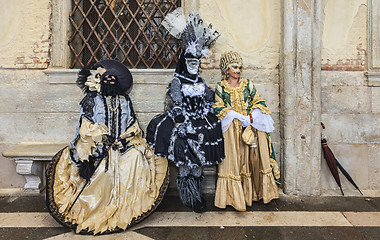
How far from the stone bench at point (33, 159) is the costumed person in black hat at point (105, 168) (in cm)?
65

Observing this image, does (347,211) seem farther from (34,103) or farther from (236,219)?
(34,103)

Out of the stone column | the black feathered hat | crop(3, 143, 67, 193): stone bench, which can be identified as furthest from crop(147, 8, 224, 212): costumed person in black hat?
crop(3, 143, 67, 193): stone bench

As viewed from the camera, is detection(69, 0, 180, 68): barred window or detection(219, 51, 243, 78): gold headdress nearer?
detection(219, 51, 243, 78): gold headdress

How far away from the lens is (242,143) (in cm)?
319

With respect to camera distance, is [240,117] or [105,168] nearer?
[105,168]

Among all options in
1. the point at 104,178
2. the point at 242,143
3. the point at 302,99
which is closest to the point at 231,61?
the point at 242,143

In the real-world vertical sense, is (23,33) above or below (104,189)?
above

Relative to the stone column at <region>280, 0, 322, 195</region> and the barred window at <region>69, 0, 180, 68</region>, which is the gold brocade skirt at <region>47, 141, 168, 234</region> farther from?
the stone column at <region>280, 0, 322, 195</region>

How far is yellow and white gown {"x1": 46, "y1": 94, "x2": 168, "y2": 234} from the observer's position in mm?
2666

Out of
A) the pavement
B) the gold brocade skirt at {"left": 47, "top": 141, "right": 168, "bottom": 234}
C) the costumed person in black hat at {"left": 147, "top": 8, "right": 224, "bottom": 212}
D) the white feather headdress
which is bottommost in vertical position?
the pavement

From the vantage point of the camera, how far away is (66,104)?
380 cm

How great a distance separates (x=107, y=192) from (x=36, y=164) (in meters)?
1.56

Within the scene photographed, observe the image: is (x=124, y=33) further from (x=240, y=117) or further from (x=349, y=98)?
(x=349, y=98)

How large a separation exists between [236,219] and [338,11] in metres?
3.59
